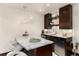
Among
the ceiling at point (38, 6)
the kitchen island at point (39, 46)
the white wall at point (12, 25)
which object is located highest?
the ceiling at point (38, 6)

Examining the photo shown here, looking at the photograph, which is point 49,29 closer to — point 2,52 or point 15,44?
point 15,44

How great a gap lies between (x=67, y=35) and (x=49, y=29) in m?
0.26

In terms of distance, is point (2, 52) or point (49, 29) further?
point (49, 29)

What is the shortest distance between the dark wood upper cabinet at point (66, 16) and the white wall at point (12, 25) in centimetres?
29

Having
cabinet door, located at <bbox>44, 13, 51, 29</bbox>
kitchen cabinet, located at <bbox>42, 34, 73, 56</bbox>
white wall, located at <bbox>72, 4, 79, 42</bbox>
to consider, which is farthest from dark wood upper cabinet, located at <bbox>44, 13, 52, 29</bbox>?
white wall, located at <bbox>72, 4, 79, 42</bbox>

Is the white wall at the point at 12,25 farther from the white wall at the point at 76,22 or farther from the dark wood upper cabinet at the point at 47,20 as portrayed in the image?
the white wall at the point at 76,22

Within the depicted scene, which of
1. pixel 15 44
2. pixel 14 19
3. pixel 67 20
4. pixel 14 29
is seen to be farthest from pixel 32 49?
pixel 67 20

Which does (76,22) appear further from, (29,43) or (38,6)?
(29,43)

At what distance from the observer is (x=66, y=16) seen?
4.08 ft

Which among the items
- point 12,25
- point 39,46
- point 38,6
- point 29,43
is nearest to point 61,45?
point 39,46

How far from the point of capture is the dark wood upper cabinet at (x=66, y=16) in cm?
120

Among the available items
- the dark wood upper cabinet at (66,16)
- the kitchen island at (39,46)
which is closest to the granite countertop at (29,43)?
the kitchen island at (39,46)

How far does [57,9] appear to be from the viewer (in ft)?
4.00

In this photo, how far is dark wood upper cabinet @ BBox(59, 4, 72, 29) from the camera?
3.94ft
